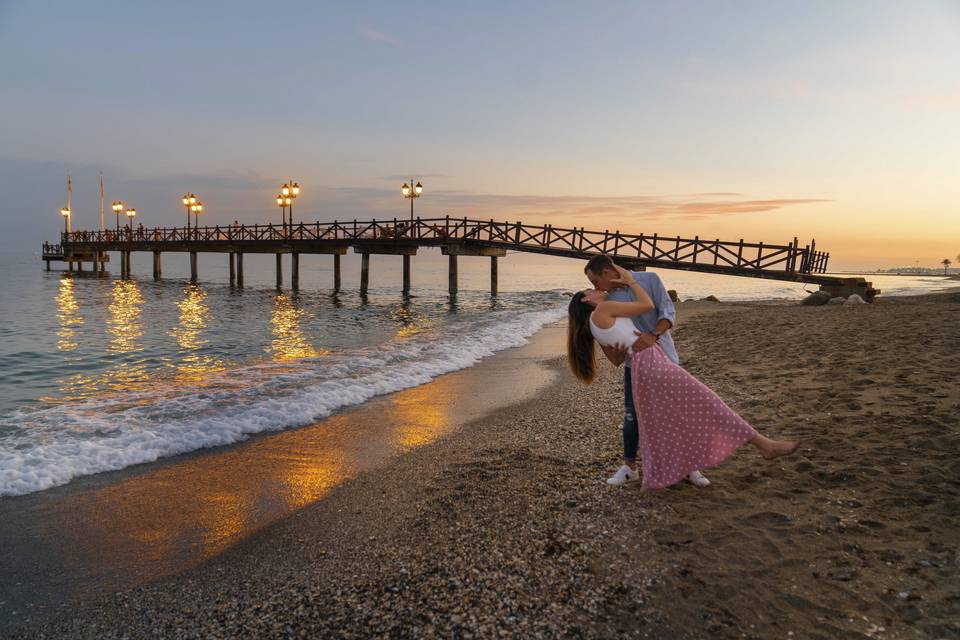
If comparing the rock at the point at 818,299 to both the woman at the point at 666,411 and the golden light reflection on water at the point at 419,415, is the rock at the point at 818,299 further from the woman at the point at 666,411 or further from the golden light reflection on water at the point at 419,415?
the woman at the point at 666,411

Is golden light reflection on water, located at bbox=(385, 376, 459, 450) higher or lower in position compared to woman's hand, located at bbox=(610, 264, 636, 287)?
lower

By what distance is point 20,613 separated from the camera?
270cm

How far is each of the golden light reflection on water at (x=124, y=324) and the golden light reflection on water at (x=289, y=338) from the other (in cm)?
342

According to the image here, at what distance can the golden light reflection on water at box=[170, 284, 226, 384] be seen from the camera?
9846mm

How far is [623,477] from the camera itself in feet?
12.7

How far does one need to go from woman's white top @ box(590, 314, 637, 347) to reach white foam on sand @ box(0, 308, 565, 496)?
436 cm

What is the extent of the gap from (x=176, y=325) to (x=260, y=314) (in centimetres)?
445

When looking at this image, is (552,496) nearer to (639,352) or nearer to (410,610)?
(639,352)

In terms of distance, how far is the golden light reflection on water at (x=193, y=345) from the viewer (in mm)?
9846

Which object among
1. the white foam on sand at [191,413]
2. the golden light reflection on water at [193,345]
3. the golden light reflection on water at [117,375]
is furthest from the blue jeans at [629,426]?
the golden light reflection on water at [117,375]

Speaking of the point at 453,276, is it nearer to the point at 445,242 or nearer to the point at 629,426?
Result: the point at 445,242

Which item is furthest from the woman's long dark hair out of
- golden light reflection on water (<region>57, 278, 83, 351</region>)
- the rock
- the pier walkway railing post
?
the pier walkway railing post

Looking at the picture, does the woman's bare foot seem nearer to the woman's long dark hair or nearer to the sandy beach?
the sandy beach

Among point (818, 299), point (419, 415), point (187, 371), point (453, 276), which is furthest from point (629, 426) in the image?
point (453, 276)
